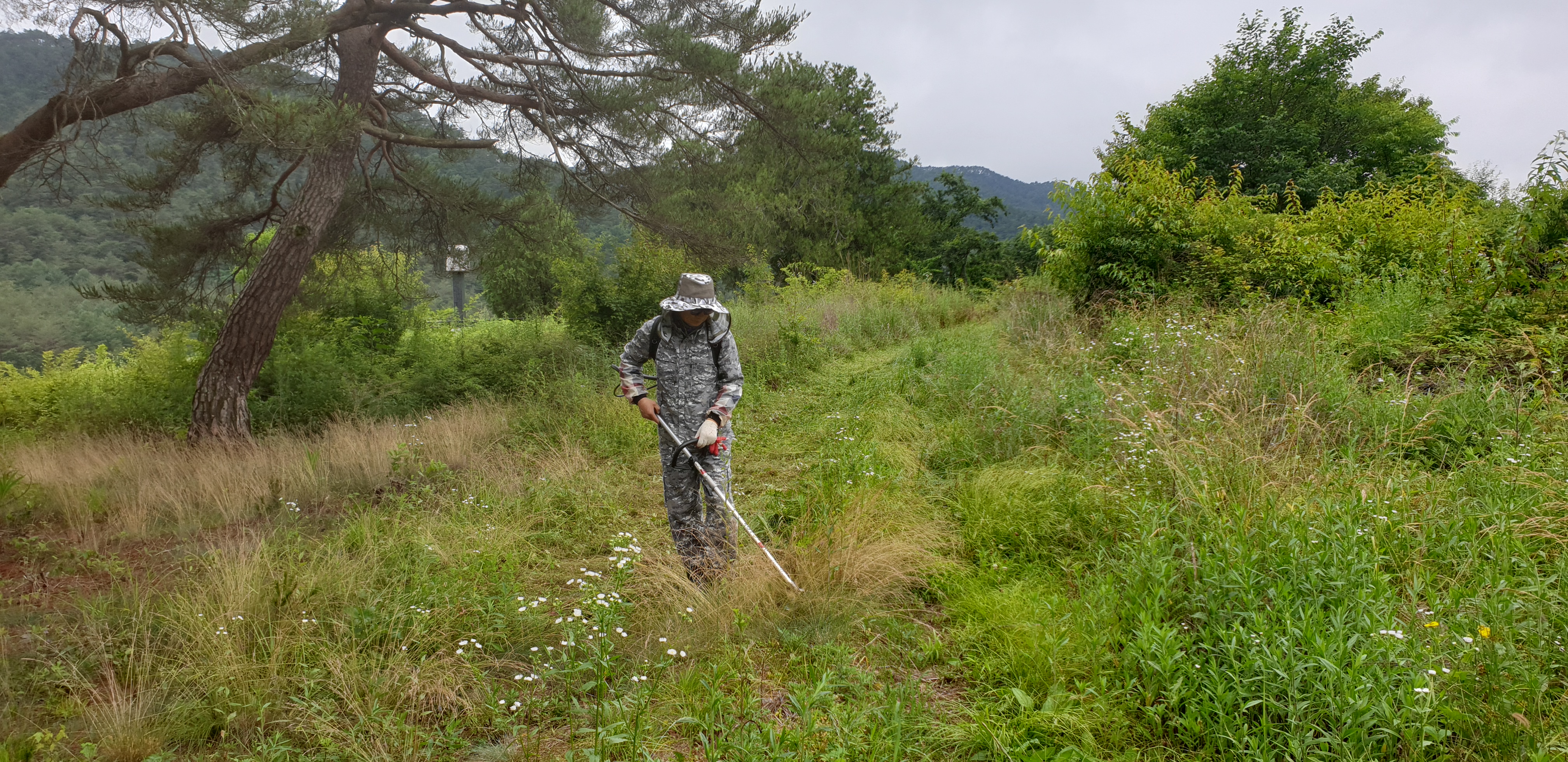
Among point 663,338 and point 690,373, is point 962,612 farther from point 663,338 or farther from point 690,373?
point 663,338

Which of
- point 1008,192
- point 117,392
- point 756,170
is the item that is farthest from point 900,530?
point 1008,192

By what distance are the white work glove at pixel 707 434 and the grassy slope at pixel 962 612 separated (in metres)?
0.65

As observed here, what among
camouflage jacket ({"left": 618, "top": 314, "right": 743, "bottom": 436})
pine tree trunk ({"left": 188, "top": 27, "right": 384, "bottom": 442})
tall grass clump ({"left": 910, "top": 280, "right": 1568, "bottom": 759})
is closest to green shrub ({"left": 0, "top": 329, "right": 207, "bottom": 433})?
pine tree trunk ({"left": 188, "top": 27, "right": 384, "bottom": 442})

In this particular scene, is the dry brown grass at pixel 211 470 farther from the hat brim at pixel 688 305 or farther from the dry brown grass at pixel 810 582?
the dry brown grass at pixel 810 582

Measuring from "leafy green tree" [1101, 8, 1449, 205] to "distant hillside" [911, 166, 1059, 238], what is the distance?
545 inches

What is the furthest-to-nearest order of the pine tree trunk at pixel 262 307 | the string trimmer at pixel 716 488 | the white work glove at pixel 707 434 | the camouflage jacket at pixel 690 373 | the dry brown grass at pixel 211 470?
the pine tree trunk at pixel 262 307, the dry brown grass at pixel 211 470, the camouflage jacket at pixel 690 373, the white work glove at pixel 707 434, the string trimmer at pixel 716 488

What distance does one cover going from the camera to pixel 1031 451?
5.10 m

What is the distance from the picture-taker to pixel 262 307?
7.93 m

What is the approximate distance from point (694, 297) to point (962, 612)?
2245mm

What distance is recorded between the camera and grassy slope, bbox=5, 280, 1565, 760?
2236 mm

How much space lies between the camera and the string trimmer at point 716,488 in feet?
11.1

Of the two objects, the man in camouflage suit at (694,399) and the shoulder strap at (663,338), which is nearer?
the man in camouflage suit at (694,399)

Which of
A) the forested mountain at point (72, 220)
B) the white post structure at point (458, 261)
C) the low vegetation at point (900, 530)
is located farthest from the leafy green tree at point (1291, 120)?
the white post structure at point (458, 261)

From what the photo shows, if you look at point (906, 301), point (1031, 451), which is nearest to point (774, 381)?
point (1031, 451)
